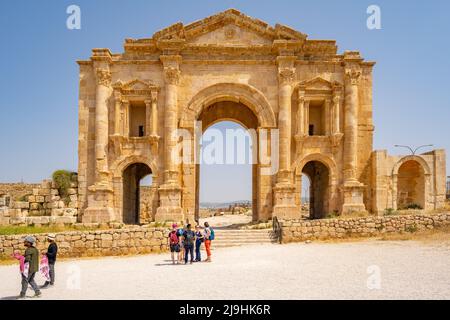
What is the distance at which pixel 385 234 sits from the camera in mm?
19219

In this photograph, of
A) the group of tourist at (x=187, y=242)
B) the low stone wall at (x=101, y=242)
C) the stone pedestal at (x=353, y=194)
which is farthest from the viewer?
the stone pedestal at (x=353, y=194)

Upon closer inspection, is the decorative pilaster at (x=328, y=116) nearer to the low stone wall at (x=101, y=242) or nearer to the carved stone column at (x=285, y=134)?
the carved stone column at (x=285, y=134)

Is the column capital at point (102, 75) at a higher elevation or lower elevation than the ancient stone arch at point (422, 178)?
higher

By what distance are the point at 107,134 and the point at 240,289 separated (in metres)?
15.9

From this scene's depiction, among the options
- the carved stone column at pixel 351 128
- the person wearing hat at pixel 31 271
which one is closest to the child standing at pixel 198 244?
the person wearing hat at pixel 31 271

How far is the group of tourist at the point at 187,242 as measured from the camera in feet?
46.5

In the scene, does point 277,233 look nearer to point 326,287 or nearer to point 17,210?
point 326,287

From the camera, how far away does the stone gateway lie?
2311cm

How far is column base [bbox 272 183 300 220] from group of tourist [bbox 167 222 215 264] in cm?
770

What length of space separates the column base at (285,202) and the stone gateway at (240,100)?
0.12m

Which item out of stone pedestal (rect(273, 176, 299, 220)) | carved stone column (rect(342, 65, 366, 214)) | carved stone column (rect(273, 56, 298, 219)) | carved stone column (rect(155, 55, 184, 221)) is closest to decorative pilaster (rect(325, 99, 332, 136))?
carved stone column (rect(342, 65, 366, 214))

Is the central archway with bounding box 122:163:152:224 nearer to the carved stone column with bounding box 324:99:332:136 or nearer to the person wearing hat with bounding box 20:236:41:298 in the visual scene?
the carved stone column with bounding box 324:99:332:136

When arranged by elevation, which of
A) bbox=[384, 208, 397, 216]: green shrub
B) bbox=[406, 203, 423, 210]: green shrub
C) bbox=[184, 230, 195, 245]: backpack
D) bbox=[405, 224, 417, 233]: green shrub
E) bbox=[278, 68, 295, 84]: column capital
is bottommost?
bbox=[405, 224, 417, 233]: green shrub
